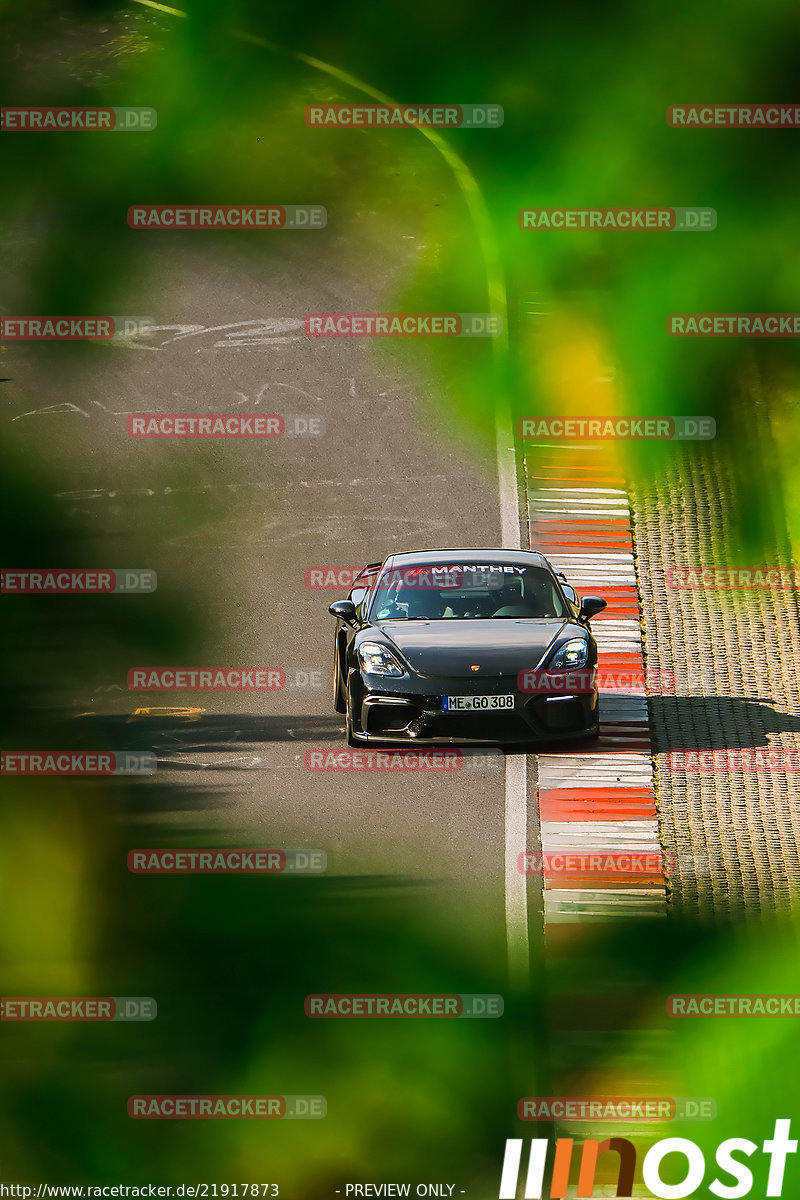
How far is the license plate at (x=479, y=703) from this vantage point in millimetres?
12445

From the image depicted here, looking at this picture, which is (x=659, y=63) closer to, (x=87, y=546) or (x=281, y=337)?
(x=281, y=337)

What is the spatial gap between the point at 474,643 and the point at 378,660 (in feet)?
2.63

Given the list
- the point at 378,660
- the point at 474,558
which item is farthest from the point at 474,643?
the point at 474,558

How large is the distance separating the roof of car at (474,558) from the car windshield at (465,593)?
0.08 meters

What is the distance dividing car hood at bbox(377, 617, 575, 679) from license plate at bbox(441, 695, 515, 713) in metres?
0.20

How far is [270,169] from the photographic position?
29031 millimetres

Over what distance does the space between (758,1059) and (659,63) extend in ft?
79.0

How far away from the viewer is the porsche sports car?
12.5 metres

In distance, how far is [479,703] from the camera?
12.5 meters

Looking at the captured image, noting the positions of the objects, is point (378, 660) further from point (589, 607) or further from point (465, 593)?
point (589, 607)

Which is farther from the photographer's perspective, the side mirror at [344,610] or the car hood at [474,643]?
the side mirror at [344,610]

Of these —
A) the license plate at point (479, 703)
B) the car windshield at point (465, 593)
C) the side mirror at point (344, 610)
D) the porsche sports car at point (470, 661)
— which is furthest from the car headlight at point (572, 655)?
the side mirror at point (344, 610)

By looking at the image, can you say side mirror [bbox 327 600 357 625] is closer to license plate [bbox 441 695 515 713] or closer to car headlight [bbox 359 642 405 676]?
car headlight [bbox 359 642 405 676]

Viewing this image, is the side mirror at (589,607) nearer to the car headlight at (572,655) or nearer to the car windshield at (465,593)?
the car windshield at (465,593)
